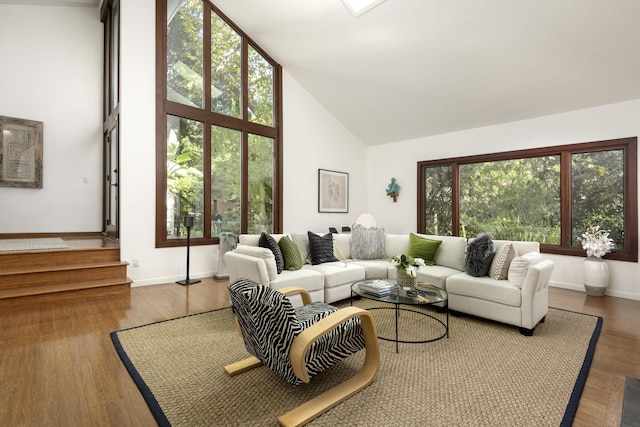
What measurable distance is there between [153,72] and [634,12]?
5867 mm

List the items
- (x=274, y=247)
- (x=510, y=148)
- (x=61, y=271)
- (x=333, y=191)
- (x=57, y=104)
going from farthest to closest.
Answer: (x=333, y=191)
(x=57, y=104)
(x=510, y=148)
(x=61, y=271)
(x=274, y=247)

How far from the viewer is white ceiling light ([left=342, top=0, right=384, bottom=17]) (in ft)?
13.6

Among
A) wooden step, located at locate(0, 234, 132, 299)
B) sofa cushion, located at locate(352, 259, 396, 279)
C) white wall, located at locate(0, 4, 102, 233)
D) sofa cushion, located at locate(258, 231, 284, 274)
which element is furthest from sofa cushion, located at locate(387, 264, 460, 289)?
white wall, located at locate(0, 4, 102, 233)

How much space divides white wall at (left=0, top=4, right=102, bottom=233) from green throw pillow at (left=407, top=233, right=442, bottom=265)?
20.1 ft

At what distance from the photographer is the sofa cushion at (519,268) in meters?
3.06

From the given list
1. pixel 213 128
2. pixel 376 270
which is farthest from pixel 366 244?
pixel 213 128

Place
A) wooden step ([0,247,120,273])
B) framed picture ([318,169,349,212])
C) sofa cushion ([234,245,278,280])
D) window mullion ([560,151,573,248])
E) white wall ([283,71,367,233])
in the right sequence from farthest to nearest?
framed picture ([318,169,349,212]) < white wall ([283,71,367,233]) < window mullion ([560,151,573,248]) < wooden step ([0,247,120,273]) < sofa cushion ([234,245,278,280])

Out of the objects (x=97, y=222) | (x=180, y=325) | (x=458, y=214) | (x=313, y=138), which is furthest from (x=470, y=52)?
(x=97, y=222)

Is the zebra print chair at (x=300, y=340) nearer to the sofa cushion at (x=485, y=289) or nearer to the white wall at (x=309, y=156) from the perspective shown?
the sofa cushion at (x=485, y=289)

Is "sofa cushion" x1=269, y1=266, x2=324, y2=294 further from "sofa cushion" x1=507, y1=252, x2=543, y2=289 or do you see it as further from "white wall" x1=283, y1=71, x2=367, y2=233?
"white wall" x1=283, y1=71, x2=367, y2=233

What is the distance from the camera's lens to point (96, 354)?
243 cm

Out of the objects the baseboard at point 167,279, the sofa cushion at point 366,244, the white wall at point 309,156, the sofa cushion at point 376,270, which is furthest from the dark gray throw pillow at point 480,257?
the baseboard at point 167,279

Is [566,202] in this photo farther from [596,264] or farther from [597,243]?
[596,264]

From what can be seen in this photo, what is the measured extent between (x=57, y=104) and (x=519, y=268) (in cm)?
783
